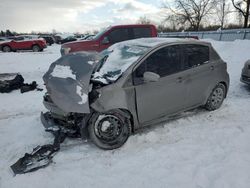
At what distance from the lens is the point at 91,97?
3.81 meters

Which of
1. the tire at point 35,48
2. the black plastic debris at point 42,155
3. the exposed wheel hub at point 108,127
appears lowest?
the black plastic debris at point 42,155

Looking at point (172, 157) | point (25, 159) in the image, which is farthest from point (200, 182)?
point (25, 159)

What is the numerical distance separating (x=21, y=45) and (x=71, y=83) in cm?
2056

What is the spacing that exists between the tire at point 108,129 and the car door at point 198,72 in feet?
5.48

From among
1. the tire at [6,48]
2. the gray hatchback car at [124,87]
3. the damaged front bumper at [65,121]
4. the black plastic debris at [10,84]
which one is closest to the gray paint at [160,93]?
the gray hatchback car at [124,87]

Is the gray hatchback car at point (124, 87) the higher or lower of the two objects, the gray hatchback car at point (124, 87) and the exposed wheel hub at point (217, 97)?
the higher

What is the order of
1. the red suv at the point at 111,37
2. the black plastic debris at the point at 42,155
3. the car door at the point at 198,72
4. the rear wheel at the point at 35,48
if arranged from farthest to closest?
the rear wheel at the point at 35,48, the red suv at the point at 111,37, the car door at the point at 198,72, the black plastic debris at the point at 42,155

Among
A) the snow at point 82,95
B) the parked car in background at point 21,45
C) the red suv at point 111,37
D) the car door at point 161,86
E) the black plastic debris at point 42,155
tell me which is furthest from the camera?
the parked car in background at point 21,45

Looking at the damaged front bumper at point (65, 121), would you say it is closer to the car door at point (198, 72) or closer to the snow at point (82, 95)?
the snow at point (82, 95)

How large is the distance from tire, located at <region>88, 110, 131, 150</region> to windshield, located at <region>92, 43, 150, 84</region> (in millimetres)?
576

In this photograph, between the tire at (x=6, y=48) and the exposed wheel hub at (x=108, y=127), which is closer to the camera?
the exposed wheel hub at (x=108, y=127)

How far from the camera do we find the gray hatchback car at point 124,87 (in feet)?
12.6

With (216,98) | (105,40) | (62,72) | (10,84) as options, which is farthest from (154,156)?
(105,40)

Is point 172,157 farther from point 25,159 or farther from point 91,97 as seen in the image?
point 25,159
